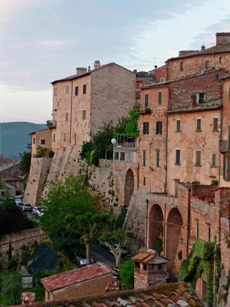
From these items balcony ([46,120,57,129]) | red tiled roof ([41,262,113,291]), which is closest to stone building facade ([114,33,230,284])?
red tiled roof ([41,262,113,291])

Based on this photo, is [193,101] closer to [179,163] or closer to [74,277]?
[179,163]

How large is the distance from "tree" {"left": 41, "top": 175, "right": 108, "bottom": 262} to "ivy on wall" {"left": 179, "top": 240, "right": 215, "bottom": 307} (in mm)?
11673

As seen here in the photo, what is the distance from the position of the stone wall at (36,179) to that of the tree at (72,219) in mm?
19704

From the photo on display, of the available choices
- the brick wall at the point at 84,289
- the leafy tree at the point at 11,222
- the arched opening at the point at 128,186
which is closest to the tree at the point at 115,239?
the brick wall at the point at 84,289

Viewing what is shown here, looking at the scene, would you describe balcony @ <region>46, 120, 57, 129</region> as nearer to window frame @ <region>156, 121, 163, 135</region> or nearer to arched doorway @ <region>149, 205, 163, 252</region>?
window frame @ <region>156, 121, 163, 135</region>

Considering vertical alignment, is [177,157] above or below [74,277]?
above

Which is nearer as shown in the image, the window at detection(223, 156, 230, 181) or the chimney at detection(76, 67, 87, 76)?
the window at detection(223, 156, 230, 181)

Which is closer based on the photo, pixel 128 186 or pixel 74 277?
pixel 74 277

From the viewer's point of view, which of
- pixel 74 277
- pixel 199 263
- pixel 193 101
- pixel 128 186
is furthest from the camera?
pixel 128 186

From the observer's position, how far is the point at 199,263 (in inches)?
1075

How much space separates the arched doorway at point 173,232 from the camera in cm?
3622

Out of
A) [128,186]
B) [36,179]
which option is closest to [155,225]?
[128,186]

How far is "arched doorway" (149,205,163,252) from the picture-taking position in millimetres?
39281

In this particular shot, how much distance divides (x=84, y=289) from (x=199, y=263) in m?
5.72
